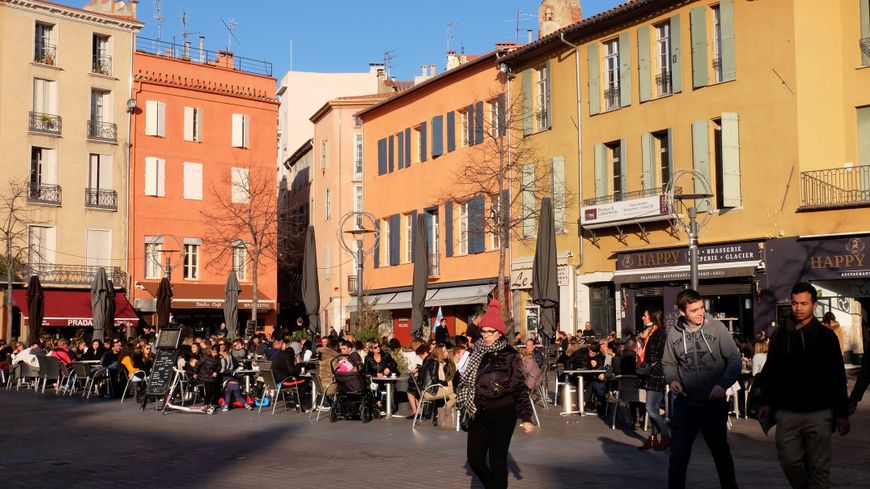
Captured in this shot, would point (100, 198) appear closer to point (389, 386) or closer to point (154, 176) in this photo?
point (154, 176)

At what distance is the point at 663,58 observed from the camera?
3212 centimetres

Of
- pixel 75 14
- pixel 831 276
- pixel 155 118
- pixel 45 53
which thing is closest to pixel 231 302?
pixel 831 276

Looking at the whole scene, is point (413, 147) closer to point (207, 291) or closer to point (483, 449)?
point (207, 291)

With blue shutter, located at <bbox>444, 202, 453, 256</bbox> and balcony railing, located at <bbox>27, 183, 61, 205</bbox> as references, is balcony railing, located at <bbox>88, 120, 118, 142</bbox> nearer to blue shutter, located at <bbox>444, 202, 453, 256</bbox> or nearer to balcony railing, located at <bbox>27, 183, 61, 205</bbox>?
balcony railing, located at <bbox>27, 183, 61, 205</bbox>

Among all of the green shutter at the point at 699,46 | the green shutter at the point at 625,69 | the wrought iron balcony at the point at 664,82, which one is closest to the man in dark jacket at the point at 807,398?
the green shutter at the point at 699,46

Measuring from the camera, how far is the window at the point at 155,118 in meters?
49.9

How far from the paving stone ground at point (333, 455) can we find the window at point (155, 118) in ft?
106

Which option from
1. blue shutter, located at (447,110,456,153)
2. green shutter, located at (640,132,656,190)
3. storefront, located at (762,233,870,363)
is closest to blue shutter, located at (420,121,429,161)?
blue shutter, located at (447,110,456,153)

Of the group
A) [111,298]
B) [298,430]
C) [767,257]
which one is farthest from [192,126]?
[298,430]

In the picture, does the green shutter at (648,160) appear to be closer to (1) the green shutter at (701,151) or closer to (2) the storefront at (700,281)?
(1) the green shutter at (701,151)

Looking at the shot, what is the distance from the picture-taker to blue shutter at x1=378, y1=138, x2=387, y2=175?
48.0 meters

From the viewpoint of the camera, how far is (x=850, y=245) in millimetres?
27312

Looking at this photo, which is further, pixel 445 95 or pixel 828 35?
pixel 445 95

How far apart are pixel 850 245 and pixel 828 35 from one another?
17.6 ft
